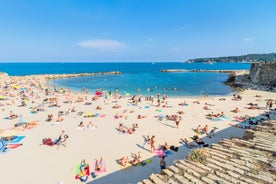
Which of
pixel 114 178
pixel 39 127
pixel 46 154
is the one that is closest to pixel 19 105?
pixel 39 127

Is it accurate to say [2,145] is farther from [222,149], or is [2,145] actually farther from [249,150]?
[249,150]

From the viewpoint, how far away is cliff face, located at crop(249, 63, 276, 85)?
41250mm

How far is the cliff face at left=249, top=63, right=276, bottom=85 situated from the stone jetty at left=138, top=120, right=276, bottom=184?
42419 millimetres

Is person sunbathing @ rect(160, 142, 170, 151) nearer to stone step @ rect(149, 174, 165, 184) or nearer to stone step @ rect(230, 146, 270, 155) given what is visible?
stone step @ rect(230, 146, 270, 155)

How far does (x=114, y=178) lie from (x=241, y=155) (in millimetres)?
6702

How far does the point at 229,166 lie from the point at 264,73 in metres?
47.0

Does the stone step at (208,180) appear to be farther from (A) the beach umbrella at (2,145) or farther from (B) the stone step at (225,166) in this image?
(A) the beach umbrella at (2,145)

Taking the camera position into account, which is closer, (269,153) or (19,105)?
(269,153)

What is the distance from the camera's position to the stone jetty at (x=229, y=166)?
4844 millimetres

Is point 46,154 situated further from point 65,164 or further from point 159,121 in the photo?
point 159,121

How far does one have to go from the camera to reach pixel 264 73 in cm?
4369

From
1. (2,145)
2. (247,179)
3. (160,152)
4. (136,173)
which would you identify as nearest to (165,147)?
(160,152)

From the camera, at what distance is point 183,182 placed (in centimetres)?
482

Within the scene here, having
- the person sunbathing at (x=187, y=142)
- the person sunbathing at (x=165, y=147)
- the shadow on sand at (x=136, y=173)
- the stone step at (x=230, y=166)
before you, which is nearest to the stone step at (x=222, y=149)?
the stone step at (x=230, y=166)
